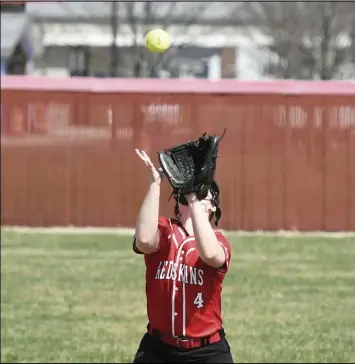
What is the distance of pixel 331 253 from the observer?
13.1m

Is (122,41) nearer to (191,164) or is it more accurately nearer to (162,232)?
(162,232)

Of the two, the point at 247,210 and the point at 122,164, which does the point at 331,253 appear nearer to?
the point at 247,210

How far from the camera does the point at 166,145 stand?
1546cm

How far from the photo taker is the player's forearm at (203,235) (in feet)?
12.6

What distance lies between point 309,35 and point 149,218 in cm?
2490

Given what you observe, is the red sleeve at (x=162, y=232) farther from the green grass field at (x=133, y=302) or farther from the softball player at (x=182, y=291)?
the green grass field at (x=133, y=302)

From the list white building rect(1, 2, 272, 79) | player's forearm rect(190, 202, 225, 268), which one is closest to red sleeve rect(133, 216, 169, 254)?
player's forearm rect(190, 202, 225, 268)

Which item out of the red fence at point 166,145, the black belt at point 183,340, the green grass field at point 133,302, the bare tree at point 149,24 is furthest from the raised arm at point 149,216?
the bare tree at point 149,24

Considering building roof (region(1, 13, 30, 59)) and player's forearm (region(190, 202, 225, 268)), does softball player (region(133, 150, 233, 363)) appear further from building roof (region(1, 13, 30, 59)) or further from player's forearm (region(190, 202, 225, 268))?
building roof (region(1, 13, 30, 59))

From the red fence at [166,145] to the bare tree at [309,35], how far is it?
37.3 ft

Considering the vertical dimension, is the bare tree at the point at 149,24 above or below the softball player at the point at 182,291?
above

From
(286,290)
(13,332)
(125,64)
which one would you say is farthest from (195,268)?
(125,64)

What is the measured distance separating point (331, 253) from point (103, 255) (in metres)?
3.09

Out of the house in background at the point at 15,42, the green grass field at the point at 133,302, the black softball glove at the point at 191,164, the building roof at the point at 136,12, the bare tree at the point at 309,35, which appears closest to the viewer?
the black softball glove at the point at 191,164
